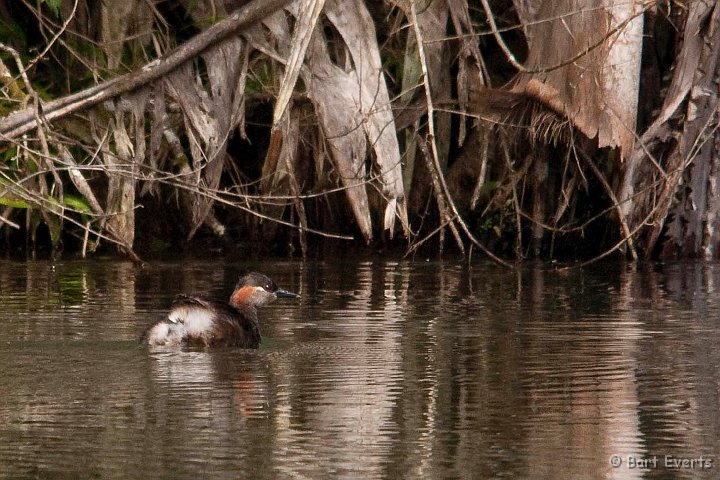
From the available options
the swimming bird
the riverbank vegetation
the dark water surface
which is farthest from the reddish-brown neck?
the riverbank vegetation

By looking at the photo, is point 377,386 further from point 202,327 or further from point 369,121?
point 369,121

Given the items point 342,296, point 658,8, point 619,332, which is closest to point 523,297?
point 342,296

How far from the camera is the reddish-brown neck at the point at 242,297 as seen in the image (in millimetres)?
8202

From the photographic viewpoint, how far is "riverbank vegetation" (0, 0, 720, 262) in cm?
1065

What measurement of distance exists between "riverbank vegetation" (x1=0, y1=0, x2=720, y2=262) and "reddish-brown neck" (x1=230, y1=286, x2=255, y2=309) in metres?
1.34

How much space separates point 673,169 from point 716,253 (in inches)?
36.1

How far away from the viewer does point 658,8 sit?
12328 millimetres

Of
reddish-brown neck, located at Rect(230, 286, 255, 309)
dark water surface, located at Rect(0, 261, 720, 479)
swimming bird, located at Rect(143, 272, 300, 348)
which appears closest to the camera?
dark water surface, located at Rect(0, 261, 720, 479)

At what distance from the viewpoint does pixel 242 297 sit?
8242 mm

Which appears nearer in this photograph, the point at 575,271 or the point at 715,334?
the point at 715,334

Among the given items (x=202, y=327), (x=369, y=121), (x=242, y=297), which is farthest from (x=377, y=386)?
(x=369, y=121)

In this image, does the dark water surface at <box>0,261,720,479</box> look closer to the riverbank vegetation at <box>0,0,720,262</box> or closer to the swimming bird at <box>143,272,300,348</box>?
the swimming bird at <box>143,272,300,348</box>

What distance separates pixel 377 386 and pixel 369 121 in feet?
→ 15.7

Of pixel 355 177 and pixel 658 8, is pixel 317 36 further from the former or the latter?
pixel 658 8
